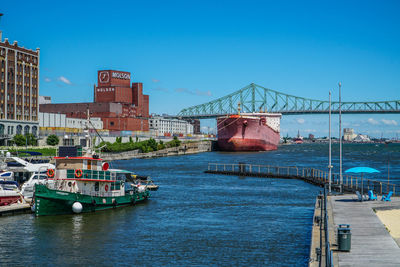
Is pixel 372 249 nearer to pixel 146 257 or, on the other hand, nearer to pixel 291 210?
pixel 146 257

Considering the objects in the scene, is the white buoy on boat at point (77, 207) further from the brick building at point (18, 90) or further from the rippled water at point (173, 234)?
the brick building at point (18, 90)

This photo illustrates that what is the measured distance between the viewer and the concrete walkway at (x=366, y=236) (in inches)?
792

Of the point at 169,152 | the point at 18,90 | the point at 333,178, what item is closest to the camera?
the point at 333,178

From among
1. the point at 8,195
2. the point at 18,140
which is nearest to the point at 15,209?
the point at 8,195

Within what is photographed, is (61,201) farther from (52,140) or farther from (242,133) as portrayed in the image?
(242,133)

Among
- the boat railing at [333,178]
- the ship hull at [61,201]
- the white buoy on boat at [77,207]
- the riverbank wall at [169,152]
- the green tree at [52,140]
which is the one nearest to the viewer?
the ship hull at [61,201]

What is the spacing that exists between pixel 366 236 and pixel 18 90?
11777 centimetres

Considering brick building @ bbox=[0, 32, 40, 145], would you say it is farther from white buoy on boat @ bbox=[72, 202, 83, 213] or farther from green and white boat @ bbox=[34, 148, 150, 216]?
white buoy on boat @ bbox=[72, 202, 83, 213]

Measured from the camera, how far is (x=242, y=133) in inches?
6344

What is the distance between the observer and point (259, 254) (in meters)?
27.3

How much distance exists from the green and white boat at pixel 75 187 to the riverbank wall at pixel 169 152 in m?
62.4

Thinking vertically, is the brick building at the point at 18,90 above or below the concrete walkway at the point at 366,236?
above

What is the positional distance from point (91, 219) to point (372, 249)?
21.7 metres

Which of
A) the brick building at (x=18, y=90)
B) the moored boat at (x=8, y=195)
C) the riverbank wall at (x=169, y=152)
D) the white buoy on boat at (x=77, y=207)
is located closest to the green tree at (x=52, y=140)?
the brick building at (x=18, y=90)
